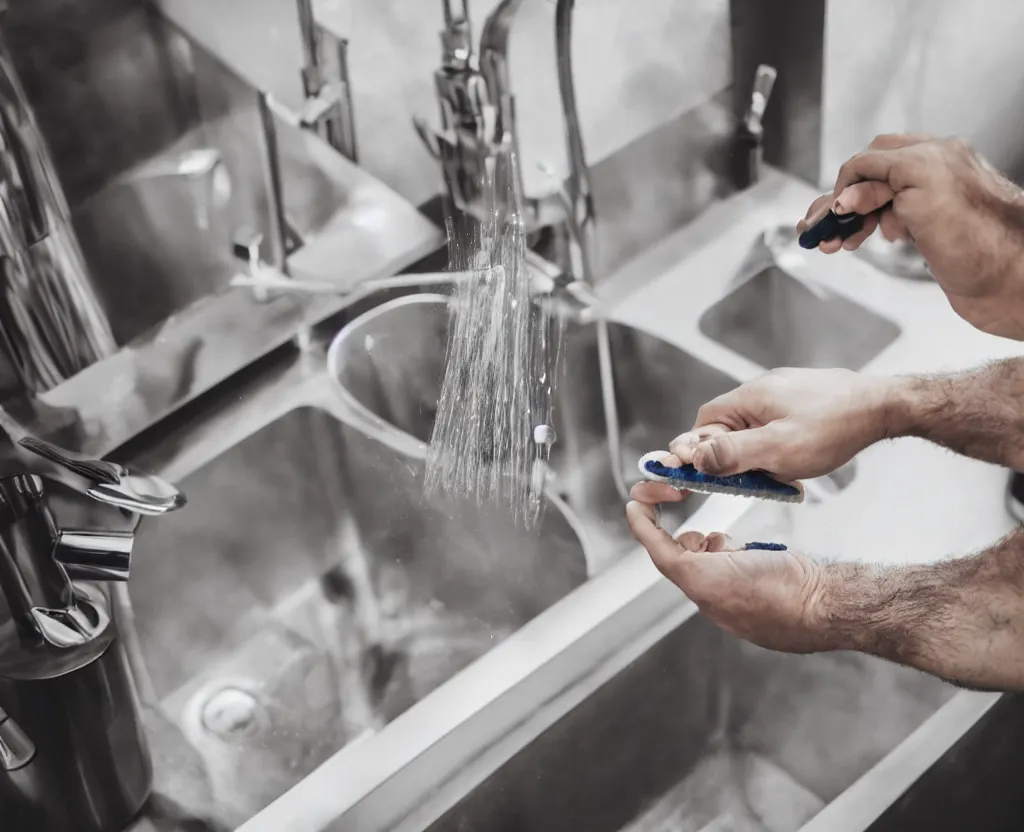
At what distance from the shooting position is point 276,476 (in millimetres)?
1161

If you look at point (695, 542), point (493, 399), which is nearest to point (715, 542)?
point (695, 542)

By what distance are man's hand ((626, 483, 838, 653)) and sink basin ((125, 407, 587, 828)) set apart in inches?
8.8

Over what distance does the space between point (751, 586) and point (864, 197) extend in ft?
1.00

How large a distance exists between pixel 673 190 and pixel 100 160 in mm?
615

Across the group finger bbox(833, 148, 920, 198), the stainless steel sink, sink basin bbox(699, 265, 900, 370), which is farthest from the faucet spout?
finger bbox(833, 148, 920, 198)

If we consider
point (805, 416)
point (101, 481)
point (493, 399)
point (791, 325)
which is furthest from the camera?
point (791, 325)

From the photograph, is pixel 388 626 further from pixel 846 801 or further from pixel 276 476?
pixel 846 801

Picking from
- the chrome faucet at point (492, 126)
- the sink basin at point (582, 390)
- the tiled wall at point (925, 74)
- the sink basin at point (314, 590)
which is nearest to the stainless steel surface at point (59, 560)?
the sink basin at point (314, 590)

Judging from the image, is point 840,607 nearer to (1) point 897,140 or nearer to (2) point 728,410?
(2) point 728,410

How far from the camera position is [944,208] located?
3.03 feet

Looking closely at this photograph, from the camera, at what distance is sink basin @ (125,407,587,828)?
3.59 feet

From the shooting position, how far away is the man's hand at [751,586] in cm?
84

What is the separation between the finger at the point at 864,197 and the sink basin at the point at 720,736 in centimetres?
35

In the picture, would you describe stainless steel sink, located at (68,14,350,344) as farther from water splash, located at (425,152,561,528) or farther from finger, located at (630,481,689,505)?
finger, located at (630,481,689,505)
